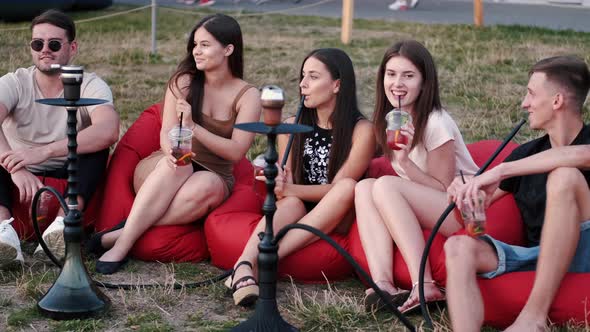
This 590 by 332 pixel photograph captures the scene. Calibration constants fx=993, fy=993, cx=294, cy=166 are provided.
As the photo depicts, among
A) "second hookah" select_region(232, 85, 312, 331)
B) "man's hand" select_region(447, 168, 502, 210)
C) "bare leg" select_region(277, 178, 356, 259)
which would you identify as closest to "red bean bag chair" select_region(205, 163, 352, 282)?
"bare leg" select_region(277, 178, 356, 259)

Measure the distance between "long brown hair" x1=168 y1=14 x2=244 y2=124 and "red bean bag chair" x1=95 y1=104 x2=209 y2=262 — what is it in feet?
1.47

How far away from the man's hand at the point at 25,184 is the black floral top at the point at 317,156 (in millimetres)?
1146

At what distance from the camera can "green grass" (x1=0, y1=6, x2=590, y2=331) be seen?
3594 millimetres

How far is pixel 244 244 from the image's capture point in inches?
160

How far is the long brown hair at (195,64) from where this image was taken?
14.2 feet

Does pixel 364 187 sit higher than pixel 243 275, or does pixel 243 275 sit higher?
pixel 364 187

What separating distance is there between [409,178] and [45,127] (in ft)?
5.48

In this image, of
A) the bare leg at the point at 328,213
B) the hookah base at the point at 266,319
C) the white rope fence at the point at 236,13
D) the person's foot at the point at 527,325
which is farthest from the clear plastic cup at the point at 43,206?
the white rope fence at the point at 236,13

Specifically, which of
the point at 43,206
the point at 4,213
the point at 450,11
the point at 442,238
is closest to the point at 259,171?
the point at 442,238

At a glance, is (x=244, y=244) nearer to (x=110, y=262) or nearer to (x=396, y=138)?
(x=110, y=262)

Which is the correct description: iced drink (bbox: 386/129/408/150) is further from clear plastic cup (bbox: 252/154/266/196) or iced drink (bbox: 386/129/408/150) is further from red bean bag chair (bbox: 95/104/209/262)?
red bean bag chair (bbox: 95/104/209/262)

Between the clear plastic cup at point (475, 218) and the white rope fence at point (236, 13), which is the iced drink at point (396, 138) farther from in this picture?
the white rope fence at point (236, 13)

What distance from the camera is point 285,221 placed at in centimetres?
401

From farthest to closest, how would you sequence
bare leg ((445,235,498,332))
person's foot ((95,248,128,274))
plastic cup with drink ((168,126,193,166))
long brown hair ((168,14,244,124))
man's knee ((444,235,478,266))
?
long brown hair ((168,14,244,124)), person's foot ((95,248,128,274)), plastic cup with drink ((168,126,193,166)), man's knee ((444,235,478,266)), bare leg ((445,235,498,332))
